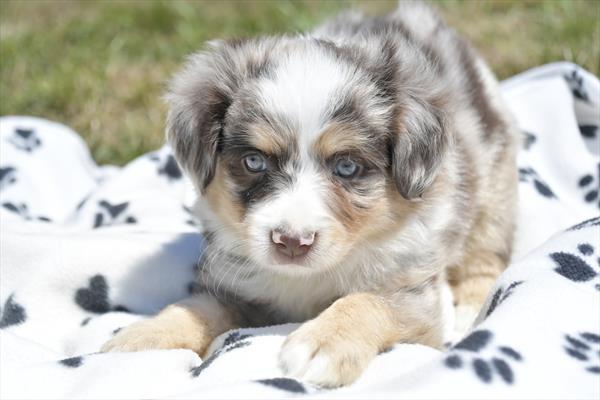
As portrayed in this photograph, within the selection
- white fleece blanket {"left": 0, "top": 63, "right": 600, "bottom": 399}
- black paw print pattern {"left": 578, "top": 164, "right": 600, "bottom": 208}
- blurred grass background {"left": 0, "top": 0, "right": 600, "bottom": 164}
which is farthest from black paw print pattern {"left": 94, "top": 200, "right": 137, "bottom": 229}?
black paw print pattern {"left": 578, "top": 164, "right": 600, "bottom": 208}

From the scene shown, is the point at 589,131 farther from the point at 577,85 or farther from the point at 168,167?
the point at 168,167

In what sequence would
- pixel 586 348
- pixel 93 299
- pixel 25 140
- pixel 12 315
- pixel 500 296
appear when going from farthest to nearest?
pixel 25 140 < pixel 93 299 < pixel 12 315 < pixel 500 296 < pixel 586 348

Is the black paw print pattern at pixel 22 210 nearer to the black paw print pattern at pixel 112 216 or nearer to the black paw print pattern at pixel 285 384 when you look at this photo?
the black paw print pattern at pixel 112 216

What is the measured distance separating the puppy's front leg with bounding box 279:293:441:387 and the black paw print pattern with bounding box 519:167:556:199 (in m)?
1.50

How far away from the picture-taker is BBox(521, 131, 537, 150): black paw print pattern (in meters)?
4.98

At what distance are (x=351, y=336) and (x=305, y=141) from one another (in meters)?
0.66

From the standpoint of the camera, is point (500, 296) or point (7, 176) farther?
point (7, 176)

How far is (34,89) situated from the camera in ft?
18.7

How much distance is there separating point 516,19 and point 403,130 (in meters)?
3.73

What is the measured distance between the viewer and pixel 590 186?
15.3 ft

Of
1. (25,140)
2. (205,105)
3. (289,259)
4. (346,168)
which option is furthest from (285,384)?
(25,140)

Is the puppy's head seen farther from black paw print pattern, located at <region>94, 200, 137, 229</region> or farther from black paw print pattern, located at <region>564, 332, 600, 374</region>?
black paw print pattern, located at <region>94, 200, 137, 229</region>

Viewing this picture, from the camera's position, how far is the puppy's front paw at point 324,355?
9.06 feet

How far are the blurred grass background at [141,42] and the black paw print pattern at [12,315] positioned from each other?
5.65ft
